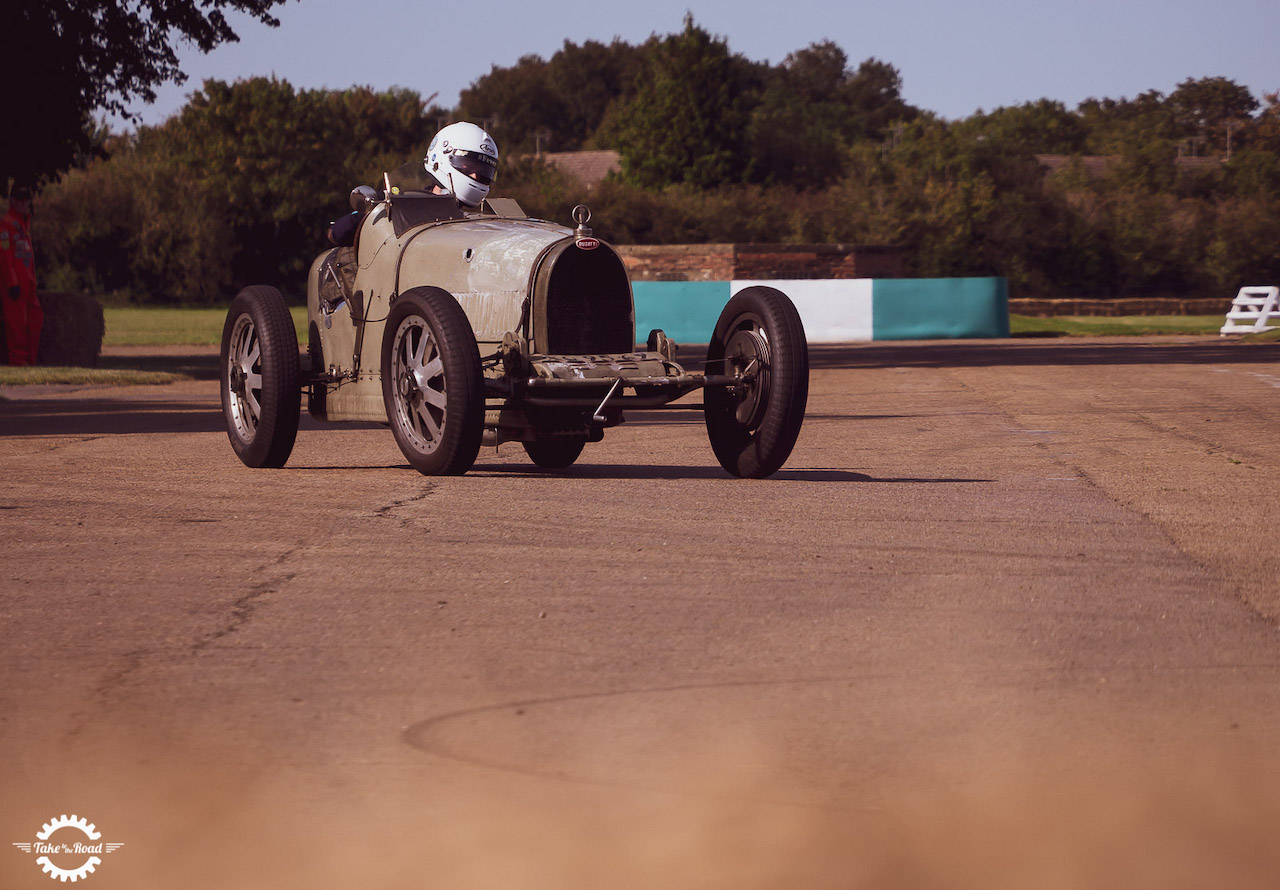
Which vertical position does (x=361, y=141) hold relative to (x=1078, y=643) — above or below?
above

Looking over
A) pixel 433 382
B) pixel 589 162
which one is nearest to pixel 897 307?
pixel 433 382

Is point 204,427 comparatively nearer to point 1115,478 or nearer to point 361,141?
point 1115,478

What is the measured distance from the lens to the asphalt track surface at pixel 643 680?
135 inches

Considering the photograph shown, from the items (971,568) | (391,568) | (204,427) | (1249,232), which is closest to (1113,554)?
(971,568)

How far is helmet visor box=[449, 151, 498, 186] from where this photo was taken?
408 inches

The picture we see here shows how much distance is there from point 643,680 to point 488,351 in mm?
4878

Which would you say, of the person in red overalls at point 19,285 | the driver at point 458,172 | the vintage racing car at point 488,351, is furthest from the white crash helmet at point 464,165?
the person in red overalls at point 19,285

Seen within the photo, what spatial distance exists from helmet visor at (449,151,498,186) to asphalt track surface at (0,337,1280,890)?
1917mm

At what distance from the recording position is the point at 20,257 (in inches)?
926

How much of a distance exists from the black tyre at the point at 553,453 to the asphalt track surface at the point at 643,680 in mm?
757

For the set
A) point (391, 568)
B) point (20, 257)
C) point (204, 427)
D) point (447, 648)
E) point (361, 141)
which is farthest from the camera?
point (361, 141)

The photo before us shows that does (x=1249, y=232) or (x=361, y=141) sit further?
(x=361, y=141)

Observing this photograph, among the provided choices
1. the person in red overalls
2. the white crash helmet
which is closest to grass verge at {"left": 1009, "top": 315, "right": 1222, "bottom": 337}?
the person in red overalls

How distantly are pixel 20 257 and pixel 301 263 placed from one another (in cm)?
3124
